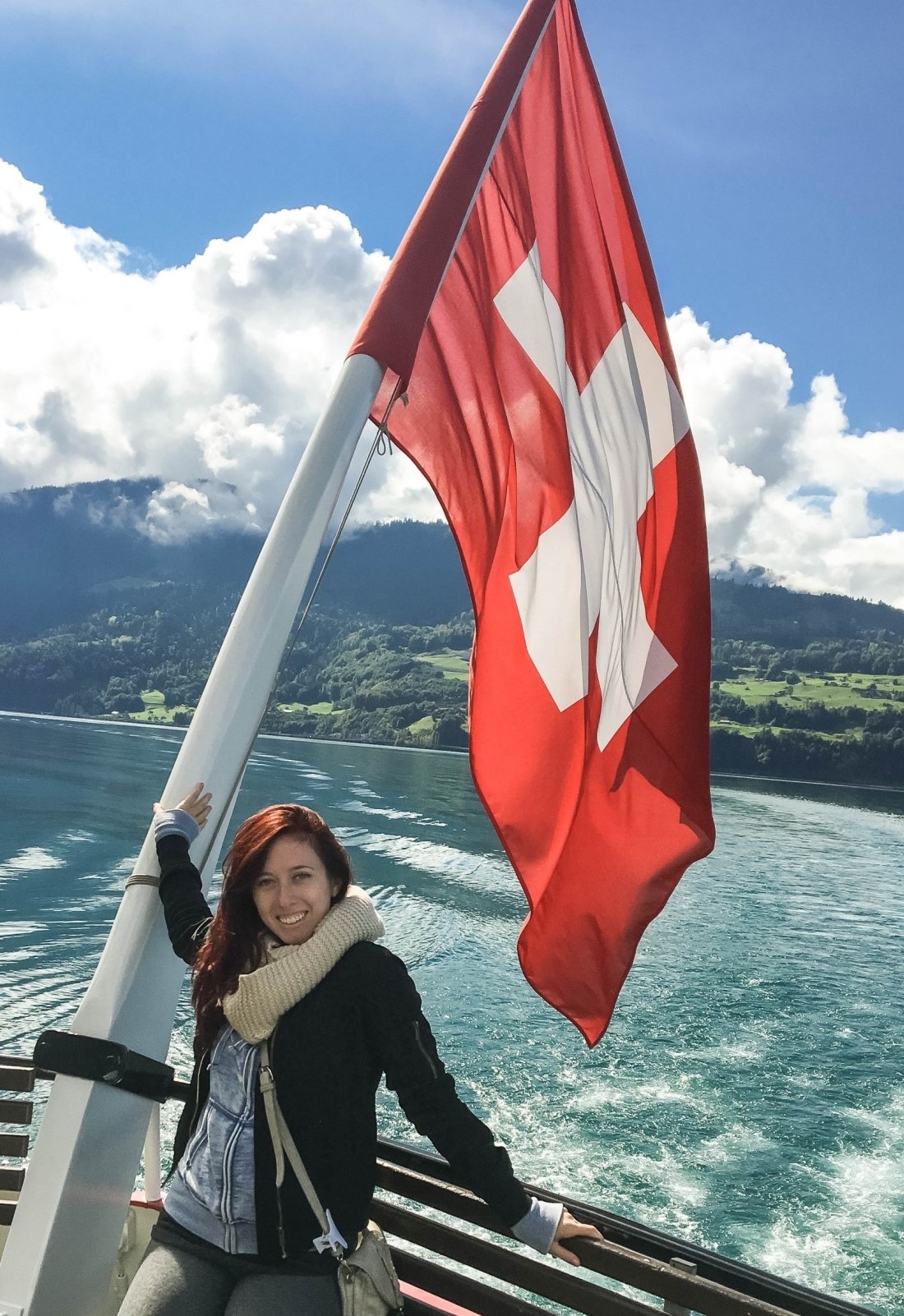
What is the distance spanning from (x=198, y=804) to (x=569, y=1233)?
3.86ft

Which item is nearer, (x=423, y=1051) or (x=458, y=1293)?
(x=423, y=1051)

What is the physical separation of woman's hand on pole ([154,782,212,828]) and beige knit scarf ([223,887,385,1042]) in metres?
0.44

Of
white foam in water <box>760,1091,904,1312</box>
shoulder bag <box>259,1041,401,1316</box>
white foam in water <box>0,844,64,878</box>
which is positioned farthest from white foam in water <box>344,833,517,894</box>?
shoulder bag <box>259,1041,401,1316</box>

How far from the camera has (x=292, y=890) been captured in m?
1.96

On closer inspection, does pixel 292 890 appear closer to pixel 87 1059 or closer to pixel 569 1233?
pixel 87 1059

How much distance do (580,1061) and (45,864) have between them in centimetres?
1411

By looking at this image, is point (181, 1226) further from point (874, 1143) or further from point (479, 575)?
point (874, 1143)

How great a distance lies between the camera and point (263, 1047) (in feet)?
5.83

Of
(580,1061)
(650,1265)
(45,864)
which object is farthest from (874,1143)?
(45,864)

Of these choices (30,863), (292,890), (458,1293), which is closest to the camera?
(292,890)

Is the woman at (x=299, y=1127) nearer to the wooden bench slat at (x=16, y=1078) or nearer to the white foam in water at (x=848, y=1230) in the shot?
the wooden bench slat at (x=16, y=1078)

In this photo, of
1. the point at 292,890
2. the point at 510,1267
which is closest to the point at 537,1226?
the point at 510,1267

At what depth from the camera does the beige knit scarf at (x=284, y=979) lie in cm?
177

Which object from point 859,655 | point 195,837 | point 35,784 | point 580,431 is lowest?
point 35,784
